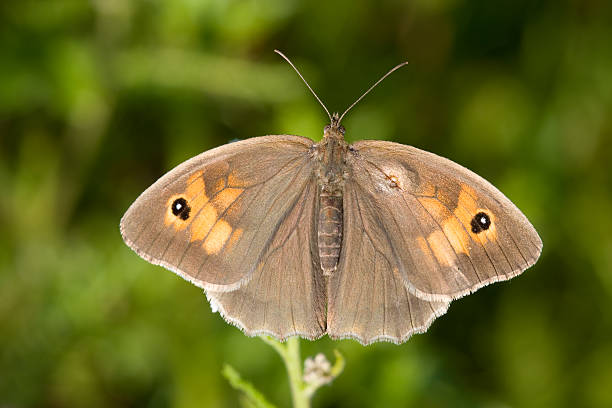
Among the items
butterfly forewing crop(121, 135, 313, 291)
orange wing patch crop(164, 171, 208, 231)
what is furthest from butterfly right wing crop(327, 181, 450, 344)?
orange wing patch crop(164, 171, 208, 231)

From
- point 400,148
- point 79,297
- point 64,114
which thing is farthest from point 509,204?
point 64,114

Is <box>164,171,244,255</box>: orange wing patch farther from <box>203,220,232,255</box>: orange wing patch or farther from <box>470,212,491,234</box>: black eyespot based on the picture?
<box>470,212,491,234</box>: black eyespot

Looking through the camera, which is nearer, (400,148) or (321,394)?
(400,148)

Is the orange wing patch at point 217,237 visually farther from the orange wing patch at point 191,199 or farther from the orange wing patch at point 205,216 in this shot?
the orange wing patch at point 191,199

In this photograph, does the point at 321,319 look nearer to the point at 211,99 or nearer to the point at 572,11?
the point at 211,99

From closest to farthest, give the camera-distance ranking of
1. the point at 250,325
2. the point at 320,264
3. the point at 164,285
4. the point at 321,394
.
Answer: the point at 250,325 → the point at 320,264 → the point at 321,394 → the point at 164,285

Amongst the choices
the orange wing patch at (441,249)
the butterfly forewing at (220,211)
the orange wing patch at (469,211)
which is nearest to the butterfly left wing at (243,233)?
the butterfly forewing at (220,211)

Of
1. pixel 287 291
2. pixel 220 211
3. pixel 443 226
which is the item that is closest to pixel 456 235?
pixel 443 226
